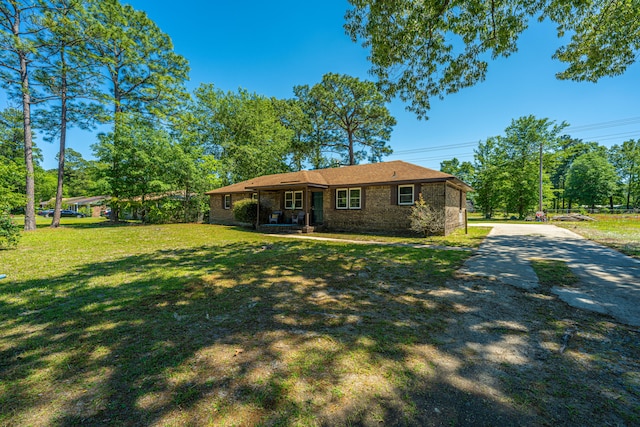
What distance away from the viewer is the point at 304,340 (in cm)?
286

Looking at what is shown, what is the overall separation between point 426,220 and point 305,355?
433 inches

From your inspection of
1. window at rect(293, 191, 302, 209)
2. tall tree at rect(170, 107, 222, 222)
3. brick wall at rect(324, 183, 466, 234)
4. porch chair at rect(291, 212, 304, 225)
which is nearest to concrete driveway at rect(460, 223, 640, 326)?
brick wall at rect(324, 183, 466, 234)

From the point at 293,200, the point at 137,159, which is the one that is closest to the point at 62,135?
the point at 137,159

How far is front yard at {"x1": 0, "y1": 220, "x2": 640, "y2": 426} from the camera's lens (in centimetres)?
184

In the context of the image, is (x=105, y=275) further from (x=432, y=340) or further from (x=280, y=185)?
(x=280, y=185)

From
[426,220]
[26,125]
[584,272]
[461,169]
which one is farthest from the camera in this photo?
[461,169]

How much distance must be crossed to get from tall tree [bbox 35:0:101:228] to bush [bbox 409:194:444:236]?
911 inches

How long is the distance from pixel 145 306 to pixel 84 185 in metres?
66.0

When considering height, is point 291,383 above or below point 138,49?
below

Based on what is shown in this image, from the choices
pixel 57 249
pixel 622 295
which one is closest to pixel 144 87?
pixel 57 249

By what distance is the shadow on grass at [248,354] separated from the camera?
1.84 meters

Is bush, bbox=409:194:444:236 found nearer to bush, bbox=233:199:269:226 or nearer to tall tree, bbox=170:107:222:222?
bush, bbox=233:199:269:226

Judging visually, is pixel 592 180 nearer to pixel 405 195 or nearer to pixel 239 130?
pixel 405 195

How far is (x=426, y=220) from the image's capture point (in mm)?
12188
